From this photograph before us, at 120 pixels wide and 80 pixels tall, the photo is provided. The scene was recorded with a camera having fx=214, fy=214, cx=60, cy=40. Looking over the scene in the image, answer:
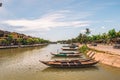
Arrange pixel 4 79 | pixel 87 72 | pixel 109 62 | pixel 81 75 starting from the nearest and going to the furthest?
pixel 4 79
pixel 81 75
pixel 87 72
pixel 109 62

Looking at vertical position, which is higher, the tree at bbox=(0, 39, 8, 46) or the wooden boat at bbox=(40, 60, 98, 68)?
the tree at bbox=(0, 39, 8, 46)

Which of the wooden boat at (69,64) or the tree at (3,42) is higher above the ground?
the tree at (3,42)

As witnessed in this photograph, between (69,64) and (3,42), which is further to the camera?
(3,42)

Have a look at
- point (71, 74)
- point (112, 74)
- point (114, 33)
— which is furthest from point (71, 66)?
point (114, 33)

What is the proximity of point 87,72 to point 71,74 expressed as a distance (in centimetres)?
336

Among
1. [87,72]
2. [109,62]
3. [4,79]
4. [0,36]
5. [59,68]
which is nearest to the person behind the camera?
[4,79]

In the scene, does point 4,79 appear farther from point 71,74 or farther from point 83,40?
point 83,40

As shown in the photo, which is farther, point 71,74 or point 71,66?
point 71,66

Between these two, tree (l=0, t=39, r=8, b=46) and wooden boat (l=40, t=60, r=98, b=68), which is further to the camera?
tree (l=0, t=39, r=8, b=46)

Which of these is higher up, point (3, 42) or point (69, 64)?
point (3, 42)

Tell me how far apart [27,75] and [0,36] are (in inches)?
4713

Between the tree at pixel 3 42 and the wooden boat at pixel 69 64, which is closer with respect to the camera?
the wooden boat at pixel 69 64

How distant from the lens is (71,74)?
35031mm

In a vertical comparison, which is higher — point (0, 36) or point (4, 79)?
point (0, 36)
